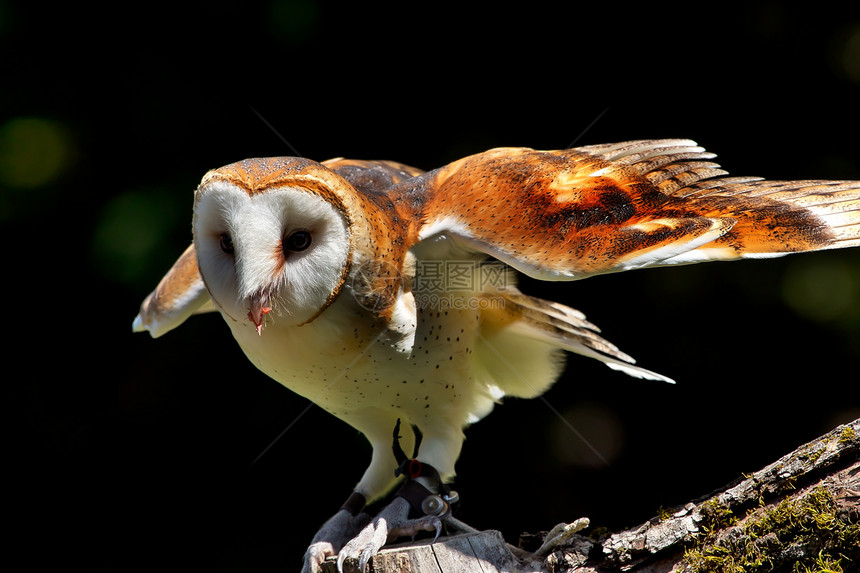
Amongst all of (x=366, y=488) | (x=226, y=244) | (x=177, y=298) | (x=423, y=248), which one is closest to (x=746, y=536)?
(x=423, y=248)

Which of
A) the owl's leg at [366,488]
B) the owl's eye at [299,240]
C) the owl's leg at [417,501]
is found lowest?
the owl's leg at [366,488]

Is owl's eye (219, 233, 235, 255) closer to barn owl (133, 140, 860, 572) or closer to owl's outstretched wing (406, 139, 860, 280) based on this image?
barn owl (133, 140, 860, 572)

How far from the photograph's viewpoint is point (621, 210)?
5.84ft

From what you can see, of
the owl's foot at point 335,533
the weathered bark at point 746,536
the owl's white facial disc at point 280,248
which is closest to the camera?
the weathered bark at point 746,536

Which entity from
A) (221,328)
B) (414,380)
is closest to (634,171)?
(414,380)

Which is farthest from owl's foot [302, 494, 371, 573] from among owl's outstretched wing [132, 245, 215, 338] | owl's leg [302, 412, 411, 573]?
owl's outstretched wing [132, 245, 215, 338]

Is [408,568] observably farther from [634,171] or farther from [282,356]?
[634,171]

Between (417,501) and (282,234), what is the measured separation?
2.39 feet

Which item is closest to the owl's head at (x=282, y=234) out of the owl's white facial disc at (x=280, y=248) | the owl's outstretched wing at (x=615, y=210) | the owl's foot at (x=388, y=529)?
the owl's white facial disc at (x=280, y=248)

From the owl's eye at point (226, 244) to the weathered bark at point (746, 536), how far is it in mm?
734

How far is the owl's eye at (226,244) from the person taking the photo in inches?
67.1

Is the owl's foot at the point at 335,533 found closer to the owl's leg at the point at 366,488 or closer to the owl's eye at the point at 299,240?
the owl's leg at the point at 366,488

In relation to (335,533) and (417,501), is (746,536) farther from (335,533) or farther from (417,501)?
(335,533)

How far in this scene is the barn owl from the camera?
163 cm
